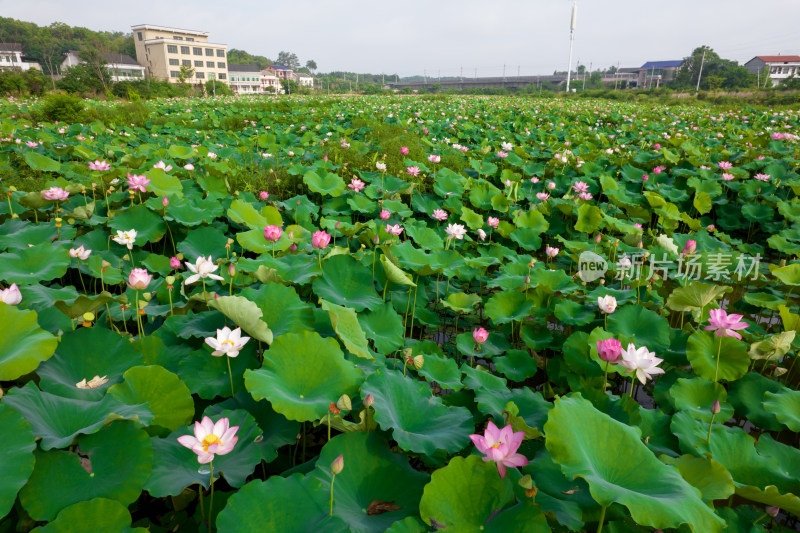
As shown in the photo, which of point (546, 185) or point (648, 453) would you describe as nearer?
point (648, 453)

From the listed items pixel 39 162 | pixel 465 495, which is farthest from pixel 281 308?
pixel 39 162

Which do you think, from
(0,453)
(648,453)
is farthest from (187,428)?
(648,453)

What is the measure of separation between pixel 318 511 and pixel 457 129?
28.3 ft

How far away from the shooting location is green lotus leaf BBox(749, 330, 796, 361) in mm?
1816

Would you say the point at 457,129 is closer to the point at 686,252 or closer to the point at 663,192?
the point at 663,192

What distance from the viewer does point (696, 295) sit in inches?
79.7

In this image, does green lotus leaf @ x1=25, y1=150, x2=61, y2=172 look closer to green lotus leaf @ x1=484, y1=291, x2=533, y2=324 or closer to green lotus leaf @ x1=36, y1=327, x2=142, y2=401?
green lotus leaf @ x1=36, y1=327, x2=142, y2=401

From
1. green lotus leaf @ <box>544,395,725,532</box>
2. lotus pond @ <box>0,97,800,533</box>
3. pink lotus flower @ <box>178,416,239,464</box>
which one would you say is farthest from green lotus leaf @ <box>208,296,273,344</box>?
green lotus leaf @ <box>544,395,725,532</box>

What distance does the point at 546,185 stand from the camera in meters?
5.08

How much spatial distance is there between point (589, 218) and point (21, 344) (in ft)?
12.8

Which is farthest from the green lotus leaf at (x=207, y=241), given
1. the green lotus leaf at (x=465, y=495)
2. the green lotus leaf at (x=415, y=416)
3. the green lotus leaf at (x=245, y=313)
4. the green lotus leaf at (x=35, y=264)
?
the green lotus leaf at (x=465, y=495)

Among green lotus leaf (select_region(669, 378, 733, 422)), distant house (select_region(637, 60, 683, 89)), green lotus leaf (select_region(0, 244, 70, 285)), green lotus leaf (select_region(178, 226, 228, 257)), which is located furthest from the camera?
distant house (select_region(637, 60, 683, 89))

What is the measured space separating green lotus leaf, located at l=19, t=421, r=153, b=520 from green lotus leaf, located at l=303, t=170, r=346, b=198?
116 inches

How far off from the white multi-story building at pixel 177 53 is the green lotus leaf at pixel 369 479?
56421mm
